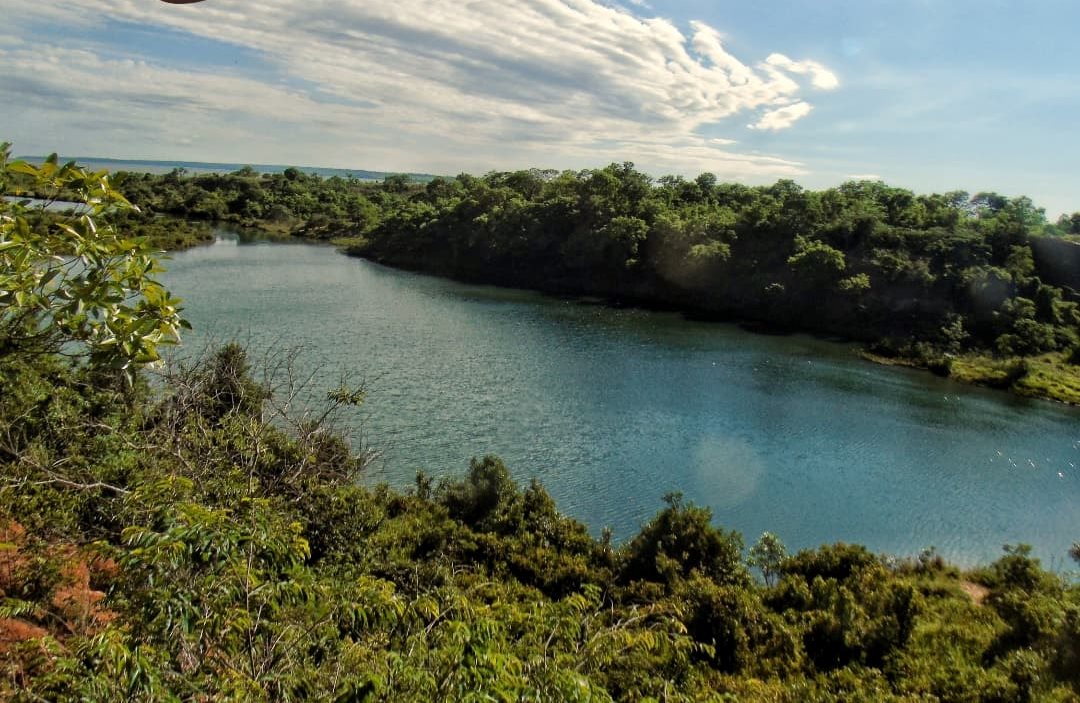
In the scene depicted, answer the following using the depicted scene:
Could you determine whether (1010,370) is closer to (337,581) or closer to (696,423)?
(696,423)

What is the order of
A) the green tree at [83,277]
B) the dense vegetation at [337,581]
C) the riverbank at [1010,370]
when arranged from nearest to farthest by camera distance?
the green tree at [83,277] < the dense vegetation at [337,581] < the riverbank at [1010,370]

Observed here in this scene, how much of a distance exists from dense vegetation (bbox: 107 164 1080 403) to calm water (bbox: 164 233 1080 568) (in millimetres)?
4758

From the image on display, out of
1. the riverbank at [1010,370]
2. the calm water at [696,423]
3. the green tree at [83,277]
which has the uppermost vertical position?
the green tree at [83,277]

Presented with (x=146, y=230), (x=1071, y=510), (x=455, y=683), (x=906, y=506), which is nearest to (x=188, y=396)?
(x=455, y=683)

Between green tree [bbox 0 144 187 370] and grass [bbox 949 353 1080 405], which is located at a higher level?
green tree [bbox 0 144 187 370]

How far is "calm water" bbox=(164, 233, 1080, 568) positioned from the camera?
15797 mm

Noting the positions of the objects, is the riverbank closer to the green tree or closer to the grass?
the grass

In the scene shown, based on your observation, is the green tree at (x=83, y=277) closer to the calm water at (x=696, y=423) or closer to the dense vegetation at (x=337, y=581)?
the dense vegetation at (x=337, y=581)

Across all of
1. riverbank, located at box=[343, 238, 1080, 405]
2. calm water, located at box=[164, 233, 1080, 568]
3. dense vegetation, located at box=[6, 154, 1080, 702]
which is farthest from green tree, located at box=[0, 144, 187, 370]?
riverbank, located at box=[343, 238, 1080, 405]

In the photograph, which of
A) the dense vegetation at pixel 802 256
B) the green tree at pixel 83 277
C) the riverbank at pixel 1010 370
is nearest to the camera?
the green tree at pixel 83 277

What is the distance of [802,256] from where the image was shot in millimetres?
38594

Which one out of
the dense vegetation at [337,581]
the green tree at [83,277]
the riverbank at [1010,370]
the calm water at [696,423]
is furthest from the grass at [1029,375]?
the green tree at [83,277]

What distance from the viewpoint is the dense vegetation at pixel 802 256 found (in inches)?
1292

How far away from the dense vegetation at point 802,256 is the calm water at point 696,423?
476 centimetres
